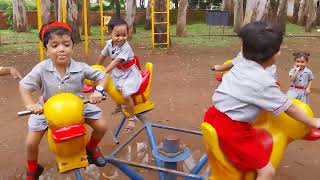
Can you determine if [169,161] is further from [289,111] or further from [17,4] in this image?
[17,4]

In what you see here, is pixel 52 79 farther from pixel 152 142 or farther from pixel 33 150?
pixel 152 142

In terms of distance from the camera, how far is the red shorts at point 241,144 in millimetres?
1826

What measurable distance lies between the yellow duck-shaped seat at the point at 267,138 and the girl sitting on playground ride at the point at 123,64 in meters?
1.56

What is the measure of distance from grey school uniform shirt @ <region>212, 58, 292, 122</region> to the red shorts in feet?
0.13

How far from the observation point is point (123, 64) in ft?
12.0

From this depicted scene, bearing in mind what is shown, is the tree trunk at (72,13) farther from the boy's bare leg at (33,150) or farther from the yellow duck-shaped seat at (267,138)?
the yellow duck-shaped seat at (267,138)

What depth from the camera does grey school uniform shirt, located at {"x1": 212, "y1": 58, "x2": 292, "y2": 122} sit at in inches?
70.5

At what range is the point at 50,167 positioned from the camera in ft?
11.4

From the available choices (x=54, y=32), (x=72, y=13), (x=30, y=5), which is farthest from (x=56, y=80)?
(x=30, y=5)

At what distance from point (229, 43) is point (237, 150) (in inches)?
396

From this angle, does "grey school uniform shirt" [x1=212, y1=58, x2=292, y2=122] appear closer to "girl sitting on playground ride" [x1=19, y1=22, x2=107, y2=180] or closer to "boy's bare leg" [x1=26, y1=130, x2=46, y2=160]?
"girl sitting on playground ride" [x1=19, y1=22, x2=107, y2=180]


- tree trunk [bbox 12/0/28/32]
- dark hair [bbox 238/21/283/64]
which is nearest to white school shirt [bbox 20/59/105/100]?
dark hair [bbox 238/21/283/64]

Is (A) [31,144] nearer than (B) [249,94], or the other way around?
(B) [249,94]

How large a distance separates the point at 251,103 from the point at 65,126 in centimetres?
100
